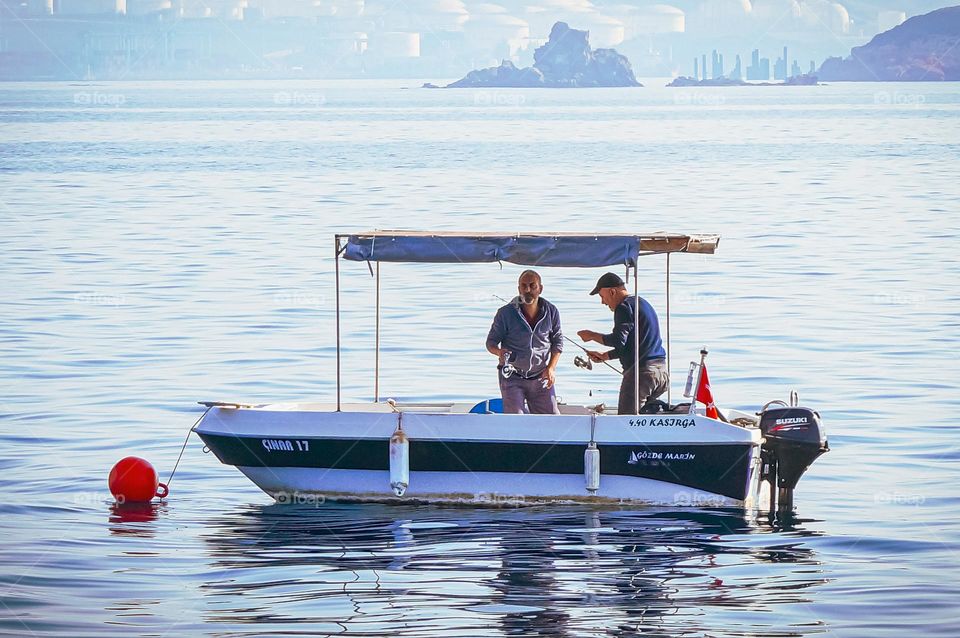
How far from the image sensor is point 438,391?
1881 cm

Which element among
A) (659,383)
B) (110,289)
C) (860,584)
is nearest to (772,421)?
(659,383)

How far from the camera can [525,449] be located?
1240 cm

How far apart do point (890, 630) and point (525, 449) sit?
11.4ft

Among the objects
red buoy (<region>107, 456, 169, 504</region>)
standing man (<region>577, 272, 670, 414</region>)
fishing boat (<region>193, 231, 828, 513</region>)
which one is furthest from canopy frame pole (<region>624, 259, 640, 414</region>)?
red buoy (<region>107, 456, 169, 504</region>)

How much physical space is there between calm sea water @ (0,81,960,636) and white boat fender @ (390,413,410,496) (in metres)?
0.35

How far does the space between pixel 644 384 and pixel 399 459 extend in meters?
2.18

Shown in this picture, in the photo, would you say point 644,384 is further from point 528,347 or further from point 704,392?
point 528,347

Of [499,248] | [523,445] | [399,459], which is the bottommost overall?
[399,459]

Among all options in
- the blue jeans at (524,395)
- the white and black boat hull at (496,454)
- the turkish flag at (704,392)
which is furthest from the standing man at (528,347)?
the turkish flag at (704,392)

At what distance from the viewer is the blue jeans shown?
1277 centimetres

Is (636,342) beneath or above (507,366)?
above

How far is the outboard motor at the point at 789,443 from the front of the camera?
12.4 m

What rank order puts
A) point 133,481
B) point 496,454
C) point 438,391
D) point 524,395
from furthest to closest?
point 438,391, point 133,481, point 524,395, point 496,454

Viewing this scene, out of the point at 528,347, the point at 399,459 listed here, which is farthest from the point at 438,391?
the point at 399,459
